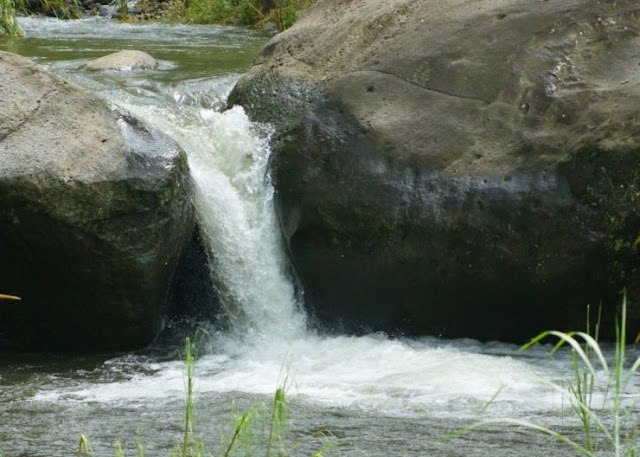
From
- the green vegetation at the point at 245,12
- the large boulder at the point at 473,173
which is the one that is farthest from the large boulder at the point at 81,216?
the green vegetation at the point at 245,12

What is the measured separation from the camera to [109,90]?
29.2 ft

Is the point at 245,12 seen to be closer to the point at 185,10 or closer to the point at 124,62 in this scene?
the point at 185,10

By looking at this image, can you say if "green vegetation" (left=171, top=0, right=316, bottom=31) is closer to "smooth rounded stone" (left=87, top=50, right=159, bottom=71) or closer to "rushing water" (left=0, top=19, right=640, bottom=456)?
"smooth rounded stone" (left=87, top=50, right=159, bottom=71)

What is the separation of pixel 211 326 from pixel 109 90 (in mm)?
2671

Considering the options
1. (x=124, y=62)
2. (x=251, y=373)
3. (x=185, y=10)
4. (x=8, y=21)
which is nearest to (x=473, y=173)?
(x=251, y=373)

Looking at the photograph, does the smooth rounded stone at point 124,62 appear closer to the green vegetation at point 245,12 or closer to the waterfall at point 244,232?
the waterfall at point 244,232

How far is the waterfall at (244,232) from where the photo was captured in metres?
7.12

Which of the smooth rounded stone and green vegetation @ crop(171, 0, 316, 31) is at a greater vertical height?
green vegetation @ crop(171, 0, 316, 31)

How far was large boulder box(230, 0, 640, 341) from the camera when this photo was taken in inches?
253

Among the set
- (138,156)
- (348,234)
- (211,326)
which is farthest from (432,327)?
(138,156)

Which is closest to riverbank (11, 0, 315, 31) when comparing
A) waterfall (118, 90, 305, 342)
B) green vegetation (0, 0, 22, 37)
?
green vegetation (0, 0, 22, 37)

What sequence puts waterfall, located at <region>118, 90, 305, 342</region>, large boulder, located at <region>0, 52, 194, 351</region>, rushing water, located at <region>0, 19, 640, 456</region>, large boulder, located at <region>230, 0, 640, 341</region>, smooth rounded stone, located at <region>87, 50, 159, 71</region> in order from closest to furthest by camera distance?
1. rushing water, located at <region>0, 19, 640, 456</region>
2. large boulder, located at <region>0, 52, 194, 351</region>
3. large boulder, located at <region>230, 0, 640, 341</region>
4. waterfall, located at <region>118, 90, 305, 342</region>
5. smooth rounded stone, located at <region>87, 50, 159, 71</region>

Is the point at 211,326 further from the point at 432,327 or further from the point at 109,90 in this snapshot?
the point at 109,90

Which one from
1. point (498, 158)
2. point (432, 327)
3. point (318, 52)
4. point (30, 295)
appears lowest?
point (432, 327)
